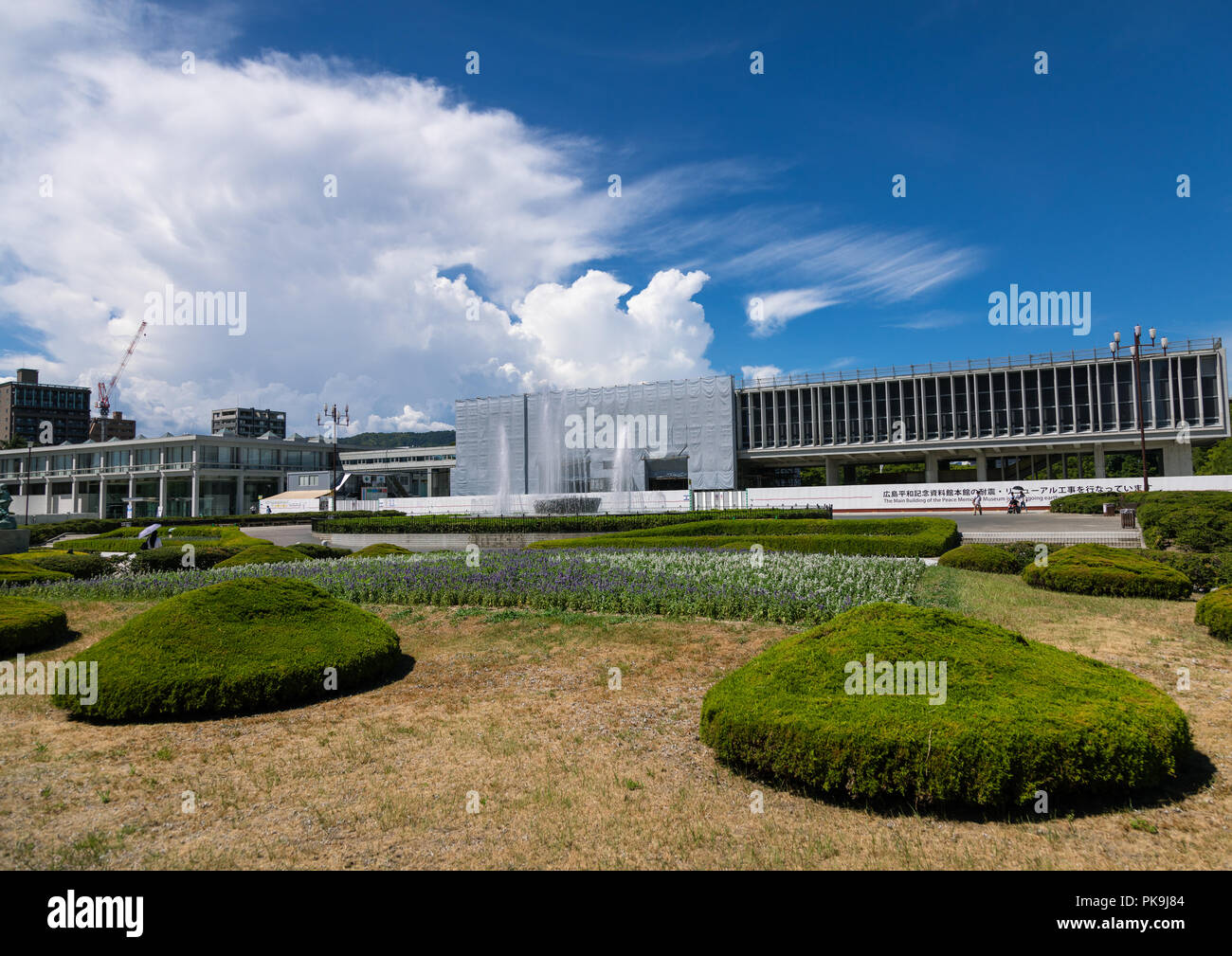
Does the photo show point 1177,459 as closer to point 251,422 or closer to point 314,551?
point 314,551

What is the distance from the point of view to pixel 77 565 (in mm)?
14906

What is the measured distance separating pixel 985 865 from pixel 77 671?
24.3 ft

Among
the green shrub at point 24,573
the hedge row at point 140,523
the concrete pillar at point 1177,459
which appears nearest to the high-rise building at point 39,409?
the hedge row at point 140,523

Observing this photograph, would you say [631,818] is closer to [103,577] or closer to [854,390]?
Result: [103,577]

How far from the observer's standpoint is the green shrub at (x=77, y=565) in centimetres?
1477

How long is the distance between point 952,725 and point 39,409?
16487 cm

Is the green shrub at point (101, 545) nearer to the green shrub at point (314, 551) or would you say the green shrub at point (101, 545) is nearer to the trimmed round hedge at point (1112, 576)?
the green shrub at point (314, 551)

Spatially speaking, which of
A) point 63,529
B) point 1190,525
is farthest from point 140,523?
point 1190,525

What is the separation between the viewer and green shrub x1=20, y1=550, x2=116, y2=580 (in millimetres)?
14766

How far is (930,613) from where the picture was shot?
5484mm

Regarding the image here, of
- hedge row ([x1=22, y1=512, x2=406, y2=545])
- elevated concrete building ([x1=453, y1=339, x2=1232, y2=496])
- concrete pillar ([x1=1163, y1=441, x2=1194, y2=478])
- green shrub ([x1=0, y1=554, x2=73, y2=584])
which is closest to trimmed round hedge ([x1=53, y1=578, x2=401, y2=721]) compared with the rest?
green shrub ([x1=0, y1=554, x2=73, y2=584])
